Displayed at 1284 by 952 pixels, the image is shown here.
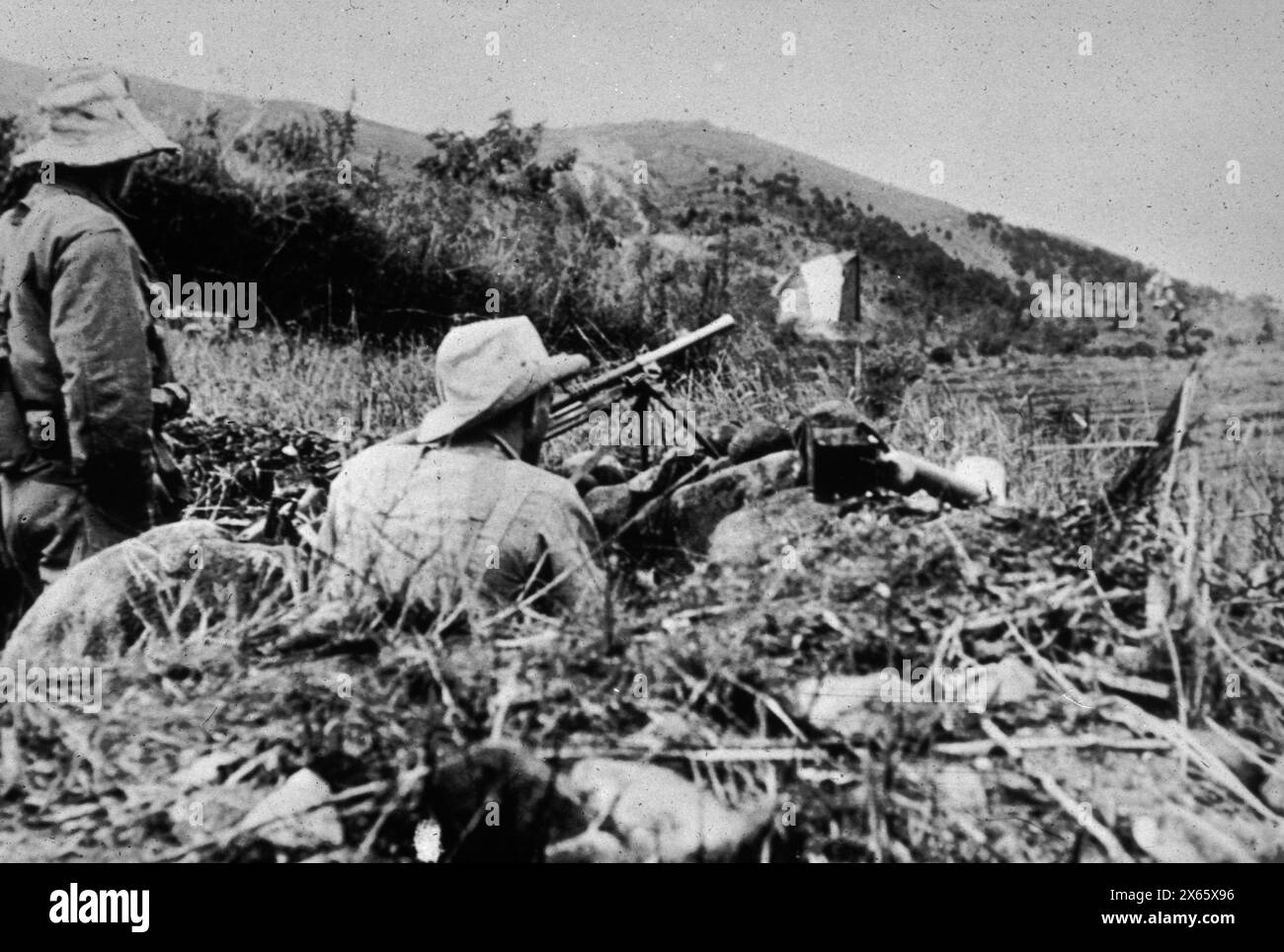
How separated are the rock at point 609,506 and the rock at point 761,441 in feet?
1.28

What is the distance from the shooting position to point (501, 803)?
261 centimetres

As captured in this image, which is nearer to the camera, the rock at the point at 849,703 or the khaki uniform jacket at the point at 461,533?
the rock at the point at 849,703

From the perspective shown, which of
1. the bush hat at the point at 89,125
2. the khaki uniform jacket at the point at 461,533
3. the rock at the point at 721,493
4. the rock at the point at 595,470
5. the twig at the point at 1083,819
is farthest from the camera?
the rock at the point at 595,470

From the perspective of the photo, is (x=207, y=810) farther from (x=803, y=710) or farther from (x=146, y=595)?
(x=803, y=710)

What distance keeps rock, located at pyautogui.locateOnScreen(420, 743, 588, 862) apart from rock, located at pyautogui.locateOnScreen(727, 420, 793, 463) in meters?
1.56

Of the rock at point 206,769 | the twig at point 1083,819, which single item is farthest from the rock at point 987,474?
the rock at point 206,769

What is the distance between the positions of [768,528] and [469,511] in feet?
3.02

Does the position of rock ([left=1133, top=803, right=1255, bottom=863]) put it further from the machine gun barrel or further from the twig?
the machine gun barrel

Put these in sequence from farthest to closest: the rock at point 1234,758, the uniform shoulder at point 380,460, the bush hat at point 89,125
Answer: the bush hat at point 89,125 → the uniform shoulder at point 380,460 → the rock at point 1234,758

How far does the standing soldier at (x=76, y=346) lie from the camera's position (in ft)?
10.4

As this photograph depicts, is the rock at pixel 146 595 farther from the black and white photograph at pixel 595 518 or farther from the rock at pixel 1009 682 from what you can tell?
the rock at pixel 1009 682
